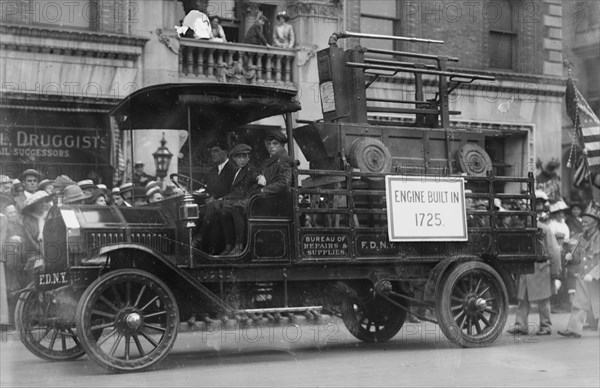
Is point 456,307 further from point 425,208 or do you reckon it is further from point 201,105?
point 201,105

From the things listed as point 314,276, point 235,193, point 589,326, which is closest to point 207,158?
point 235,193

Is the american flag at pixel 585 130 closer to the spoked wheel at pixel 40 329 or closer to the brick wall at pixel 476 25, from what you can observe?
the brick wall at pixel 476 25

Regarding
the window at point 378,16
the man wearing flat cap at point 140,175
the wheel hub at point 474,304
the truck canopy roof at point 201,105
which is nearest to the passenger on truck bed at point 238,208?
the truck canopy roof at point 201,105

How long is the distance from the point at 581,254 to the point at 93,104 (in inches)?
299

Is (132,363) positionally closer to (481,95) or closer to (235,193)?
(235,193)

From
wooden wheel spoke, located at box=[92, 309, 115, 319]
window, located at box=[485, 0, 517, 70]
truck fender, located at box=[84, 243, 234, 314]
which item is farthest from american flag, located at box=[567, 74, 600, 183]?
wooden wheel spoke, located at box=[92, 309, 115, 319]

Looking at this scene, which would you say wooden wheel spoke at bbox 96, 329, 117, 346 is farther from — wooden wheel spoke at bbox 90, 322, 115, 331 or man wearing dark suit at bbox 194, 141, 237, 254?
man wearing dark suit at bbox 194, 141, 237, 254

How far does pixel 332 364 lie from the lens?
33.5ft

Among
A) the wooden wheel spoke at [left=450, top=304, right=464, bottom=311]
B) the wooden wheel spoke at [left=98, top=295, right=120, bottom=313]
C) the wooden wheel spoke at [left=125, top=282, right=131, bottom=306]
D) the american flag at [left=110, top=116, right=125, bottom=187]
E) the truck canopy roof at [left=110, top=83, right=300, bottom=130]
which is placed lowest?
the wooden wheel spoke at [left=450, top=304, right=464, bottom=311]

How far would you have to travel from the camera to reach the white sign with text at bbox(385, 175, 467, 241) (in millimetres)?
11305

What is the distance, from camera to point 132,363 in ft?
31.0

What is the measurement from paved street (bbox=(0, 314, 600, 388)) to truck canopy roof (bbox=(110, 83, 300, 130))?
2.28 meters

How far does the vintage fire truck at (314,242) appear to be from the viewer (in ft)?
32.0

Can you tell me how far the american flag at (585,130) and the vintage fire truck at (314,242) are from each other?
1092mm
